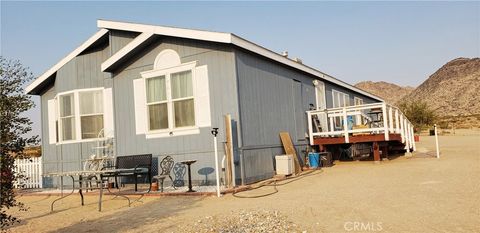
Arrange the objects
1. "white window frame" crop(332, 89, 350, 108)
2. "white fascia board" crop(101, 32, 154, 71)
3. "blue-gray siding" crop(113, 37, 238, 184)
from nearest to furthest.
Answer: "blue-gray siding" crop(113, 37, 238, 184) → "white fascia board" crop(101, 32, 154, 71) → "white window frame" crop(332, 89, 350, 108)

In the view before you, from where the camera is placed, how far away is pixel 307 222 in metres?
5.57

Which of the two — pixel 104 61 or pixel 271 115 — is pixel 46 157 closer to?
pixel 104 61

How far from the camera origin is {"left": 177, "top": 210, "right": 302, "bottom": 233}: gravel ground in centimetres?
530

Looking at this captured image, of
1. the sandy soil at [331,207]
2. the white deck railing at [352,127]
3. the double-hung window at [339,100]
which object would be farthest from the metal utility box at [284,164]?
the double-hung window at [339,100]

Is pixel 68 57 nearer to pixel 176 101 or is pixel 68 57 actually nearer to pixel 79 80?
pixel 79 80

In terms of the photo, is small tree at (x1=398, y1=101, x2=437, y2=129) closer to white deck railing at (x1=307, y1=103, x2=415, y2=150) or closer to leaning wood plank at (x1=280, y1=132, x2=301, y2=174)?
white deck railing at (x1=307, y1=103, x2=415, y2=150)

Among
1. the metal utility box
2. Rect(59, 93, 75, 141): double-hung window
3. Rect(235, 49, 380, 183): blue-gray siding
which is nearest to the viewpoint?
Rect(235, 49, 380, 183): blue-gray siding

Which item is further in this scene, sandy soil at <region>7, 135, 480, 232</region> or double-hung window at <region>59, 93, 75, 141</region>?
double-hung window at <region>59, 93, 75, 141</region>

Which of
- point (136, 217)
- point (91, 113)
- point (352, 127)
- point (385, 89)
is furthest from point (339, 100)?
point (385, 89)

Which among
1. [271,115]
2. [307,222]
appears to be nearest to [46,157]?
[271,115]

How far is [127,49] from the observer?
1108 centimetres

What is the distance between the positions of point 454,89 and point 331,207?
10705 cm

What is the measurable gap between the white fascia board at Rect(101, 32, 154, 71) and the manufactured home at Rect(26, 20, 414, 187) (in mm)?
27

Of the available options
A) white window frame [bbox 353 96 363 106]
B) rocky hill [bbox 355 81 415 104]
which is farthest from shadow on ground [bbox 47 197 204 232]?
rocky hill [bbox 355 81 415 104]
